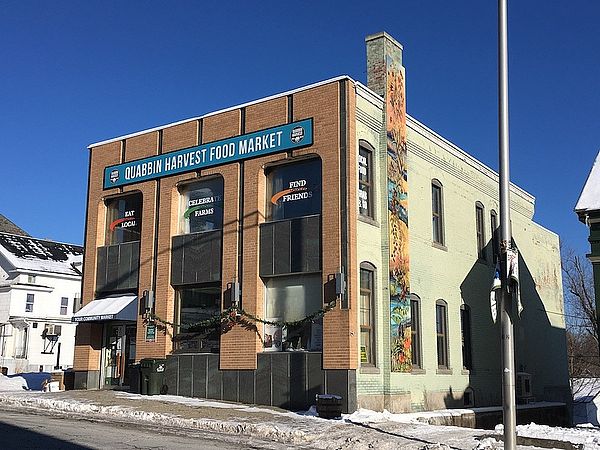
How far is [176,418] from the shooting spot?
16.1 metres

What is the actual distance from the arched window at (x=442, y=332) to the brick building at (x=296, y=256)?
0.06m

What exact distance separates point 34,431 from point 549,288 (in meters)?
27.0

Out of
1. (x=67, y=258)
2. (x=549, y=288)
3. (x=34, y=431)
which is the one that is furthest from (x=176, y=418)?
(x=67, y=258)

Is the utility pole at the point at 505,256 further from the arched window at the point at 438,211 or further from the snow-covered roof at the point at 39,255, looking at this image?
the snow-covered roof at the point at 39,255

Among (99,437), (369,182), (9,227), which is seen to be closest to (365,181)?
(369,182)

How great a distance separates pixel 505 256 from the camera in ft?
38.5

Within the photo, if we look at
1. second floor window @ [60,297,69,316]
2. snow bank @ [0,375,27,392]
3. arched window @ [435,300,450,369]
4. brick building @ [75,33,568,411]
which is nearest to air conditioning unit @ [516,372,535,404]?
brick building @ [75,33,568,411]

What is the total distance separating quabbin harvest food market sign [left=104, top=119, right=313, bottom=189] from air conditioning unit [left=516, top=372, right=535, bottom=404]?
44.9ft

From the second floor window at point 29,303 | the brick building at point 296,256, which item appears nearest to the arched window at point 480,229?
the brick building at point 296,256

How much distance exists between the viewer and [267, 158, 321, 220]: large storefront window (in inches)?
806

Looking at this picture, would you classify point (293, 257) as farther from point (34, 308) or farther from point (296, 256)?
point (34, 308)

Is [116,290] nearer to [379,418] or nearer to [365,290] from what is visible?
[365,290]

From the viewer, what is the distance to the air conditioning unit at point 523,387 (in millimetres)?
27453

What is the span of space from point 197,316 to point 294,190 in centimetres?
501
